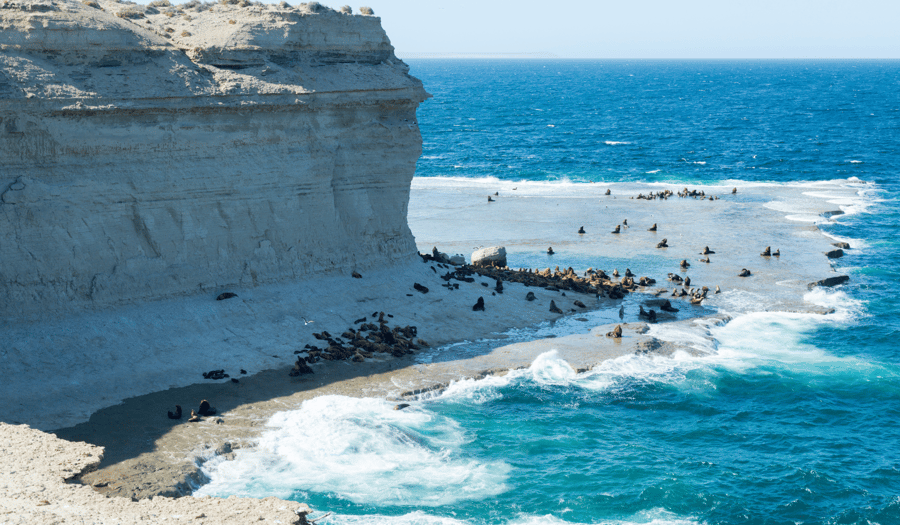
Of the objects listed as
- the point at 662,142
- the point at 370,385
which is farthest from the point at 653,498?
the point at 662,142

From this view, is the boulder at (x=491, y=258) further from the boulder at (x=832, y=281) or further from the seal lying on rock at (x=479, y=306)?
the boulder at (x=832, y=281)

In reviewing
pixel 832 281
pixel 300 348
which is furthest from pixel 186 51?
pixel 832 281

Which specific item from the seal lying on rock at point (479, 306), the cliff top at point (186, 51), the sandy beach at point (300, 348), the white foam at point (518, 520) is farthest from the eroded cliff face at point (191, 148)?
the white foam at point (518, 520)

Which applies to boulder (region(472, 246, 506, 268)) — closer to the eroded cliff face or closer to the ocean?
the ocean

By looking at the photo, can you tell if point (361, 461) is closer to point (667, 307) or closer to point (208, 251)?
point (208, 251)

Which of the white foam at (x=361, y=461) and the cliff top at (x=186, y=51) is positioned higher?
the cliff top at (x=186, y=51)

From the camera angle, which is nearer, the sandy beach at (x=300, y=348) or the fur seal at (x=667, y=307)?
the sandy beach at (x=300, y=348)

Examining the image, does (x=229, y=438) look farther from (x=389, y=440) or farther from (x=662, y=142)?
(x=662, y=142)
